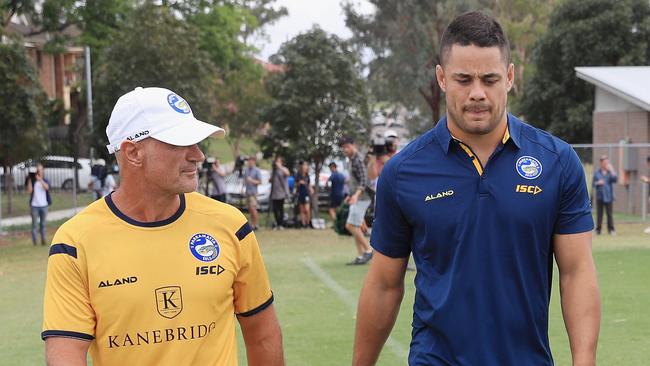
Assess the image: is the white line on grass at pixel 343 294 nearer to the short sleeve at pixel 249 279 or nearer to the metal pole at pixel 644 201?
the short sleeve at pixel 249 279

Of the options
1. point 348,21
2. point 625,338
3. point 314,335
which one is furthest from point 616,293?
point 348,21

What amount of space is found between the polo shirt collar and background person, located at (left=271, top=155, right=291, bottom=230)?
77.5 ft

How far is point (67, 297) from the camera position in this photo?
349cm

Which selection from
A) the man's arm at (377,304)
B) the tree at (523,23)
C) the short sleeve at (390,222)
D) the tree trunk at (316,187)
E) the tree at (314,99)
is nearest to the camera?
the short sleeve at (390,222)

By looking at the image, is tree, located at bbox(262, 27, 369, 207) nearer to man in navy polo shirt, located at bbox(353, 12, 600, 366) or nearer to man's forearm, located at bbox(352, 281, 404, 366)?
man's forearm, located at bbox(352, 281, 404, 366)

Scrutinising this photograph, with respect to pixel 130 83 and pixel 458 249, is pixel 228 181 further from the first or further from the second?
pixel 458 249

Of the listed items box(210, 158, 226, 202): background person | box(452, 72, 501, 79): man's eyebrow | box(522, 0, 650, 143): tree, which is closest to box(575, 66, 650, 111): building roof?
box(522, 0, 650, 143): tree

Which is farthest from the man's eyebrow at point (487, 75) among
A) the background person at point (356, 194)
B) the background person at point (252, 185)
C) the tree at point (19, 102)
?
the tree at point (19, 102)

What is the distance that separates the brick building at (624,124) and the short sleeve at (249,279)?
2590 cm

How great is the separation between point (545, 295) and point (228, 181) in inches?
1221

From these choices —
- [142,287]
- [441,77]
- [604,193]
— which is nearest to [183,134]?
[142,287]

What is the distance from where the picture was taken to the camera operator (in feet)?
46.7

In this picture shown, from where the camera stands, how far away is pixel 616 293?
12.6 meters

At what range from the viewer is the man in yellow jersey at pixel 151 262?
11.5 ft
